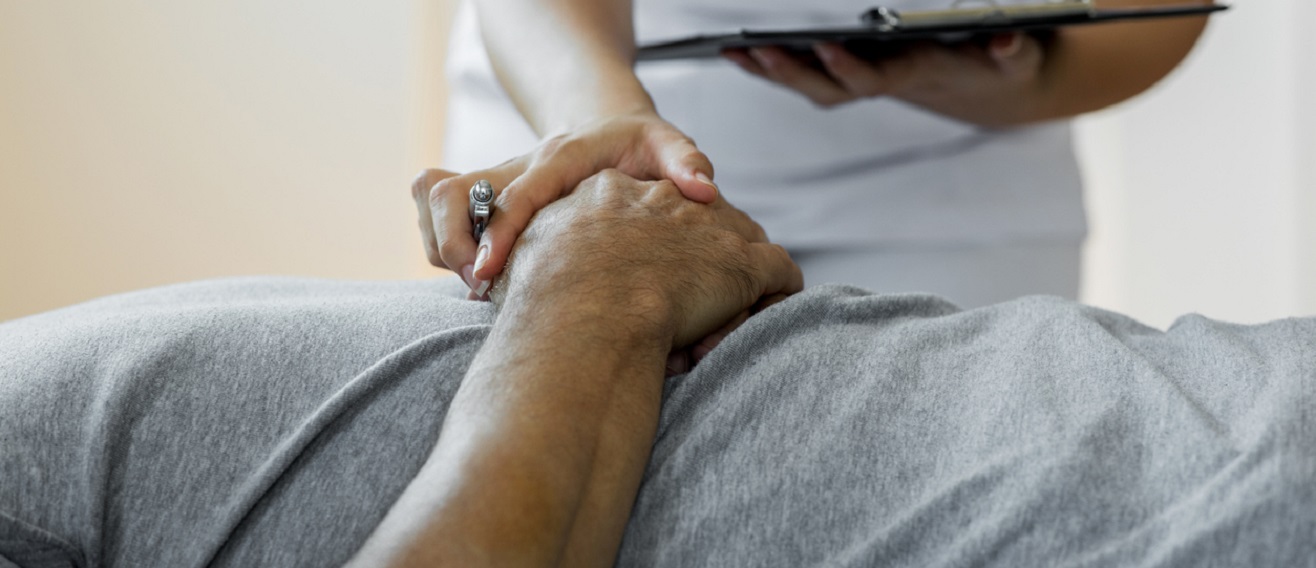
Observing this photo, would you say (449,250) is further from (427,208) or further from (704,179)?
(704,179)

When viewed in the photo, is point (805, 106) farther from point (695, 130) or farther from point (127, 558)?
point (127, 558)

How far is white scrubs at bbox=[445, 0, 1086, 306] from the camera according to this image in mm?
1265

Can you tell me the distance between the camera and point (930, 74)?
3.72 feet

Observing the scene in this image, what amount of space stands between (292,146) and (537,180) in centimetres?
170

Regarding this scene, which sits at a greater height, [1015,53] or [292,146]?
[1015,53]

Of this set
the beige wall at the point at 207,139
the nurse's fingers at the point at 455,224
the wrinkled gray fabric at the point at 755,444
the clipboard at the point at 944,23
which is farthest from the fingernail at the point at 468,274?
the beige wall at the point at 207,139

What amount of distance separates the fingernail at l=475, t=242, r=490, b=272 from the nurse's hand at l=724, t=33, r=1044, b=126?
1.33 feet

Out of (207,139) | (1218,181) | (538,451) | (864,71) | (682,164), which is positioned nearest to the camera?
(538,451)

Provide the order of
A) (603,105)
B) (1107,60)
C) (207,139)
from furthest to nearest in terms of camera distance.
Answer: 1. (207,139)
2. (1107,60)
3. (603,105)

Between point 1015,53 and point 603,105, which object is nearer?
point 603,105

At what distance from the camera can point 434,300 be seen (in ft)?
2.34

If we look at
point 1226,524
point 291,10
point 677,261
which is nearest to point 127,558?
point 677,261

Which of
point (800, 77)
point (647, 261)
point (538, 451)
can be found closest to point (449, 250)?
point (647, 261)

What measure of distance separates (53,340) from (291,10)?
6.08ft
